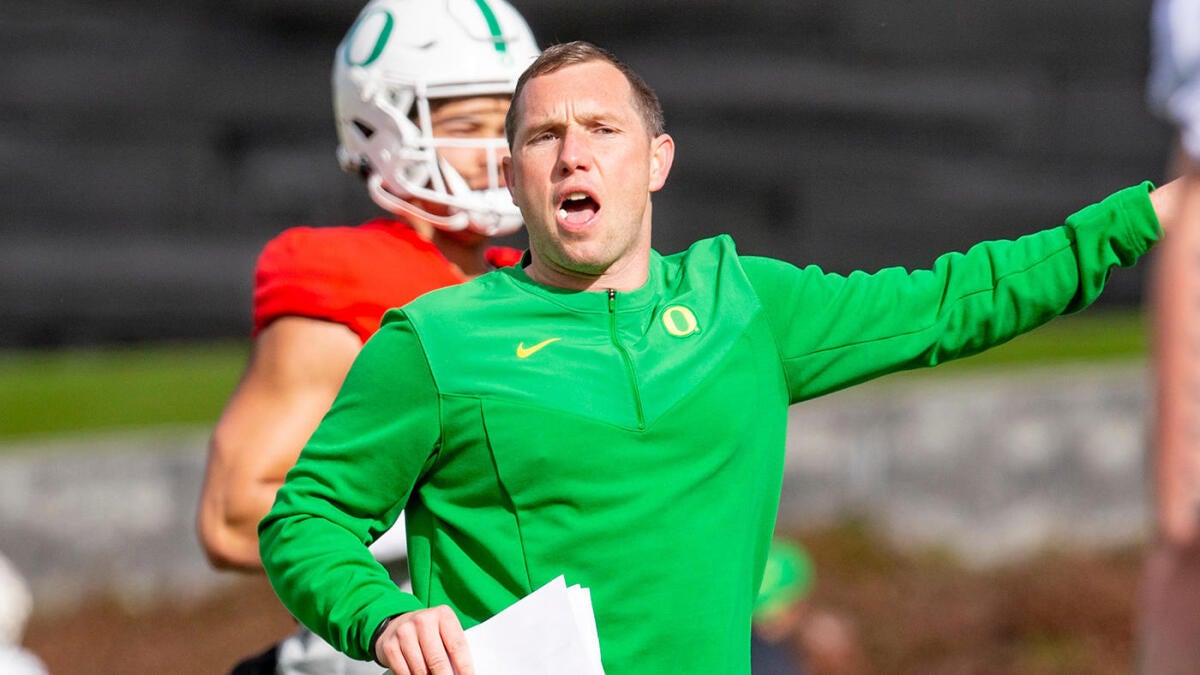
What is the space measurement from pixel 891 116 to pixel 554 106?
699cm

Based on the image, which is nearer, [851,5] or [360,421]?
[360,421]

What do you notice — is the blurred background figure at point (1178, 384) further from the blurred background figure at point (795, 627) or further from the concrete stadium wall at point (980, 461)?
the concrete stadium wall at point (980, 461)

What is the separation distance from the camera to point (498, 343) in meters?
2.66

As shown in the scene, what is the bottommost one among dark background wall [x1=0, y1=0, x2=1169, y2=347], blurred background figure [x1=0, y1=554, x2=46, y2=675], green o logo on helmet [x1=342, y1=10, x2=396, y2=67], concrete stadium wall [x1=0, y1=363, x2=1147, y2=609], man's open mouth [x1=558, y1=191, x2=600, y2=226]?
concrete stadium wall [x1=0, y1=363, x2=1147, y2=609]

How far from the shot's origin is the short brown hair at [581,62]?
8.92 ft

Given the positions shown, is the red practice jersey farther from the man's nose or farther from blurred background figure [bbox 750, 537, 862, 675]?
blurred background figure [bbox 750, 537, 862, 675]

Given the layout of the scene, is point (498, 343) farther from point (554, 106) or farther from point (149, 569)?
point (149, 569)

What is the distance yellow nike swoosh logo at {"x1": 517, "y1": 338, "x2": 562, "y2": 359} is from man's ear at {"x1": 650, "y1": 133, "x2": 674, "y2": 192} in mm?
272

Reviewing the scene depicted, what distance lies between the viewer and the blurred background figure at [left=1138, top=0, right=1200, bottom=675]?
1.83 metres

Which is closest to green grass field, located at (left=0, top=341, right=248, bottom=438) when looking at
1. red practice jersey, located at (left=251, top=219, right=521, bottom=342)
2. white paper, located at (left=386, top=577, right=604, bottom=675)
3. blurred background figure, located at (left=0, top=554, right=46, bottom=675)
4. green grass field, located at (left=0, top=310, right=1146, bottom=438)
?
green grass field, located at (left=0, top=310, right=1146, bottom=438)

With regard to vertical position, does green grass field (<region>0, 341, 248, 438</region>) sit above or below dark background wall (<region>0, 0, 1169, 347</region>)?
below

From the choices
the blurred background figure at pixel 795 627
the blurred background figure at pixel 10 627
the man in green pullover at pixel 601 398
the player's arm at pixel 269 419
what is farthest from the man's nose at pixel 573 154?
the blurred background figure at pixel 795 627

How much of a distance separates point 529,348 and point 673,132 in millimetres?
6492

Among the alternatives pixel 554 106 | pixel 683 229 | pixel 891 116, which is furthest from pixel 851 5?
pixel 554 106
